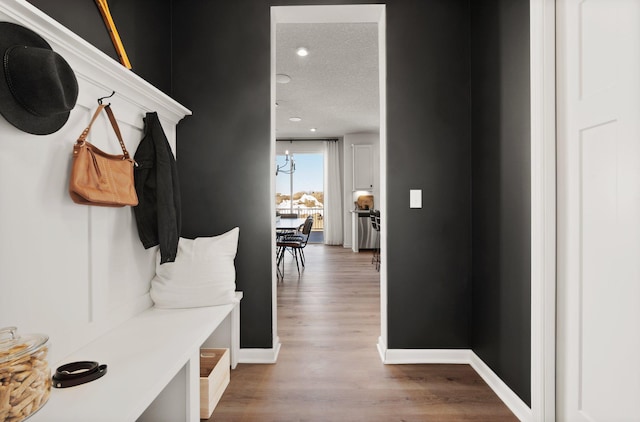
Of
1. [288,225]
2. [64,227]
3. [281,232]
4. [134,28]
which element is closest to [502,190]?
[64,227]

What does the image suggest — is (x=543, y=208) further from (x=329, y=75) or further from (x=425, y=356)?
(x=329, y=75)

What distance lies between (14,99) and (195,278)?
47.7 inches

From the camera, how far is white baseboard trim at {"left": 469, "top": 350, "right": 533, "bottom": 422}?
1738mm

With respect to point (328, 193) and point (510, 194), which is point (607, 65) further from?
point (328, 193)

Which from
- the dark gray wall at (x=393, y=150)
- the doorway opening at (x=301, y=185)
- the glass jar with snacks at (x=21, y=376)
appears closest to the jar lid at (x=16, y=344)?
the glass jar with snacks at (x=21, y=376)

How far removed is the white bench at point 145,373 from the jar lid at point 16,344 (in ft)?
0.70

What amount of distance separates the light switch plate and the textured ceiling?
5.87 feet

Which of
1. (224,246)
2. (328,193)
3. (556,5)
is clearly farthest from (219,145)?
(328,193)

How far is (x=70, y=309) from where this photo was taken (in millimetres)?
1396

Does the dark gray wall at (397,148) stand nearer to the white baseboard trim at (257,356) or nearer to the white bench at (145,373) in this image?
the white baseboard trim at (257,356)

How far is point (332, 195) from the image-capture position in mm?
8750

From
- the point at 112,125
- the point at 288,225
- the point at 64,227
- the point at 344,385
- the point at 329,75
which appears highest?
the point at 329,75

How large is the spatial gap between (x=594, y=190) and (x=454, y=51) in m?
1.40

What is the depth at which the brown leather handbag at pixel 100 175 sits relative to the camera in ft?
4.44
